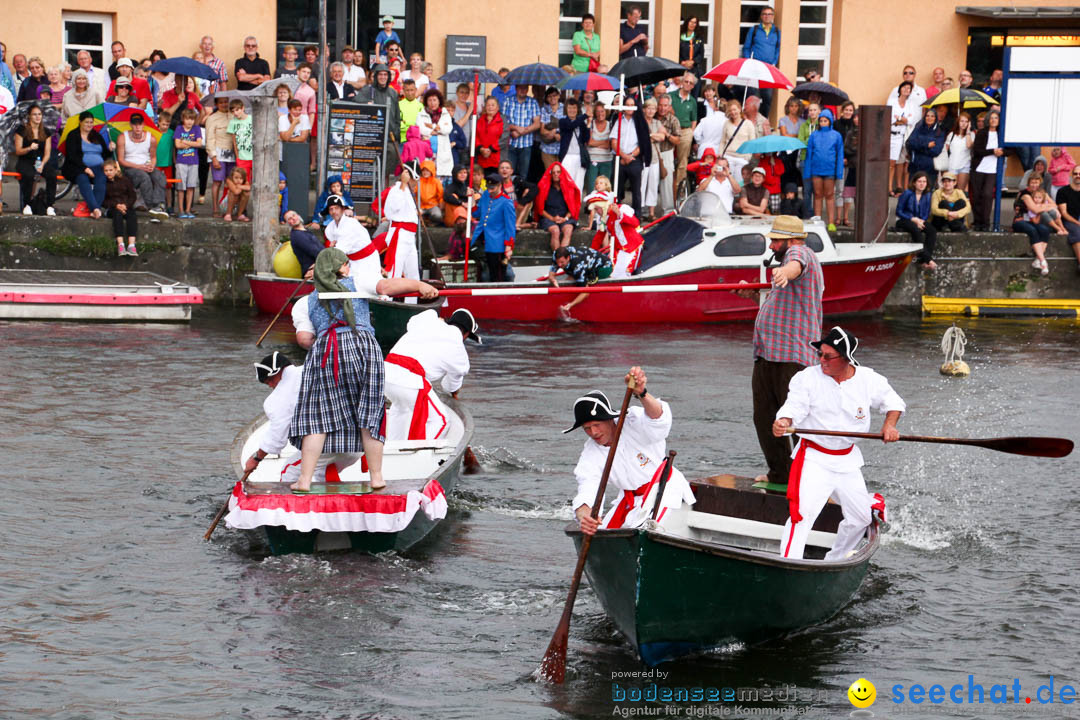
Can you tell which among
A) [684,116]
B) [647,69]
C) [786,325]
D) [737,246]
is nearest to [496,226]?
[647,69]

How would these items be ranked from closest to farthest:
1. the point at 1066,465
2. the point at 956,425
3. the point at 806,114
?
the point at 1066,465
the point at 956,425
the point at 806,114

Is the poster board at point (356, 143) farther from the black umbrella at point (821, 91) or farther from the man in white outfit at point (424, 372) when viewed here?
the man in white outfit at point (424, 372)

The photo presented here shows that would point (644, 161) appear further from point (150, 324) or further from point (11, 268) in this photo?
point (11, 268)

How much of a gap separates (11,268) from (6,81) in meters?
2.86

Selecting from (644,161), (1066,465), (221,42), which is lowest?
(1066,465)

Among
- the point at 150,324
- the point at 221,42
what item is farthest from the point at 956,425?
the point at 221,42

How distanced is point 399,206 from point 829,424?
37.4ft

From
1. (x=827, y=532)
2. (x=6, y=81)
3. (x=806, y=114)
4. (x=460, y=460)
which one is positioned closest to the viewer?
(x=827, y=532)

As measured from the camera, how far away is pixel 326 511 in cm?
1045

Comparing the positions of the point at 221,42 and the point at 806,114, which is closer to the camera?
the point at 806,114

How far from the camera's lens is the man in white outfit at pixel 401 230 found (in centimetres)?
2027

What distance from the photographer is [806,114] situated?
24.3 m

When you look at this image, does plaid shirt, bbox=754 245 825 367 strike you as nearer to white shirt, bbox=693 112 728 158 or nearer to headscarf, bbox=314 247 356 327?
headscarf, bbox=314 247 356 327

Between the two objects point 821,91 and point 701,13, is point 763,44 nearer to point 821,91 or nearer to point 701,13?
point 701,13
